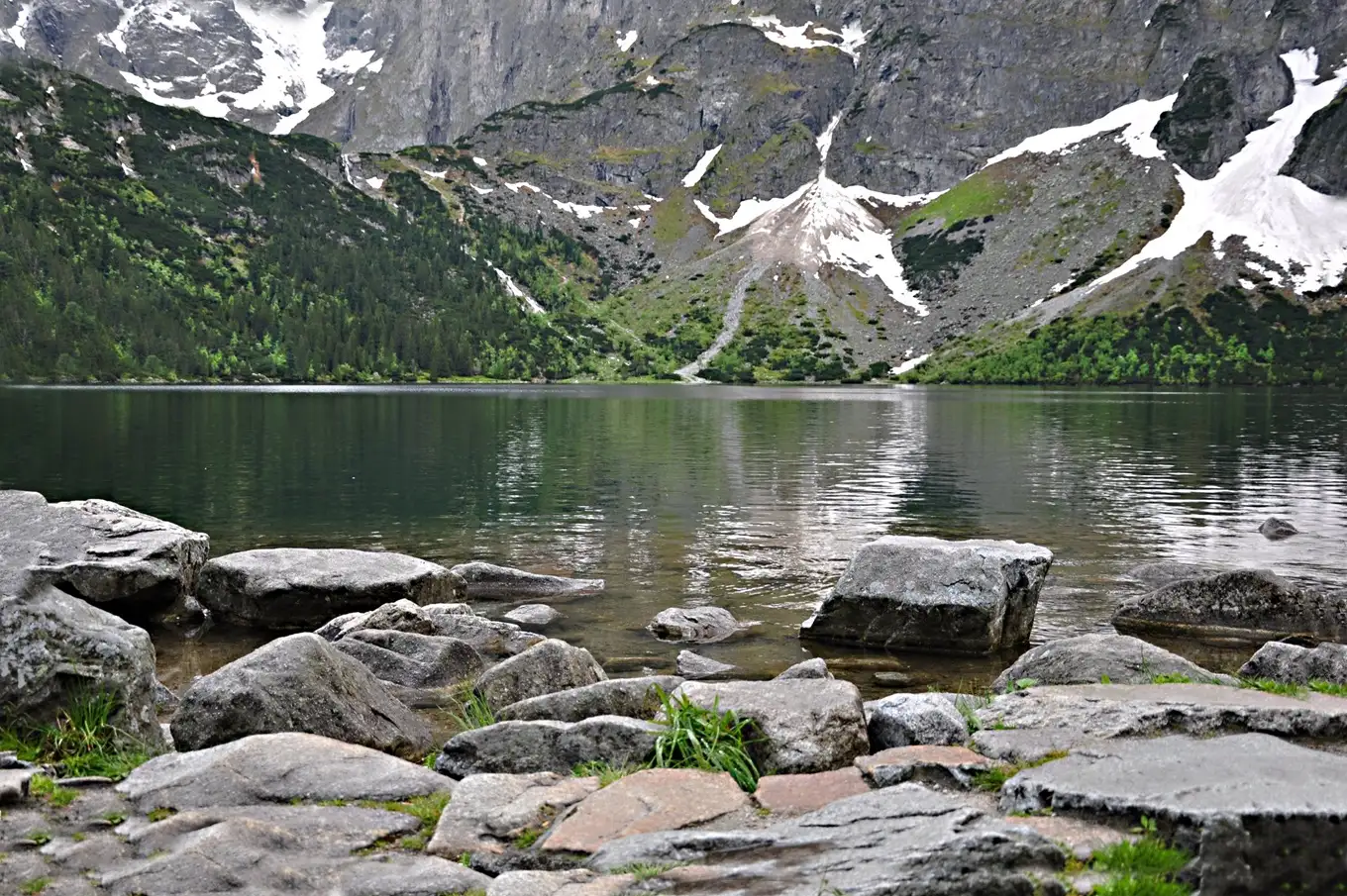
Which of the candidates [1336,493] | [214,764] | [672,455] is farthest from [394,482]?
[1336,493]

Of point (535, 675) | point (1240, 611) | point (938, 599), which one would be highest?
point (535, 675)

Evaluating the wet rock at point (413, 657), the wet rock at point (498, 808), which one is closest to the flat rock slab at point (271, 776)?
the wet rock at point (498, 808)

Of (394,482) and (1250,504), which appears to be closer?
(1250,504)

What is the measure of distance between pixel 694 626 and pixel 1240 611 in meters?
14.8

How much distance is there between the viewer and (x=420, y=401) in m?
171

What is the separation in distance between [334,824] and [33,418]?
382ft

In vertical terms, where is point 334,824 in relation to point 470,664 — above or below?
above

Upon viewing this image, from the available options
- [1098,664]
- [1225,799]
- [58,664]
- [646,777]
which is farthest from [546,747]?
[1098,664]

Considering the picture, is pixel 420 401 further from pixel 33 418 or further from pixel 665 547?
pixel 665 547

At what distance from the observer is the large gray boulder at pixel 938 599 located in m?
24.6

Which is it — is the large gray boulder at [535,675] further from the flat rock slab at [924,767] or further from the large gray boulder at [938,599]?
the large gray boulder at [938,599]

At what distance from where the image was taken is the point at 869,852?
322 inches

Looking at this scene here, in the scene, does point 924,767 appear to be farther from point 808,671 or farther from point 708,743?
point 808,671

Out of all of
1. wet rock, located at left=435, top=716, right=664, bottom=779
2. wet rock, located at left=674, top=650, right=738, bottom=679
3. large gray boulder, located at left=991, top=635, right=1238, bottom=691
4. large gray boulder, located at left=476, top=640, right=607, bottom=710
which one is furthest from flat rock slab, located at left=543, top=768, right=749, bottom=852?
wet rock, located at left=674, top=650, right=738, bottom=679
